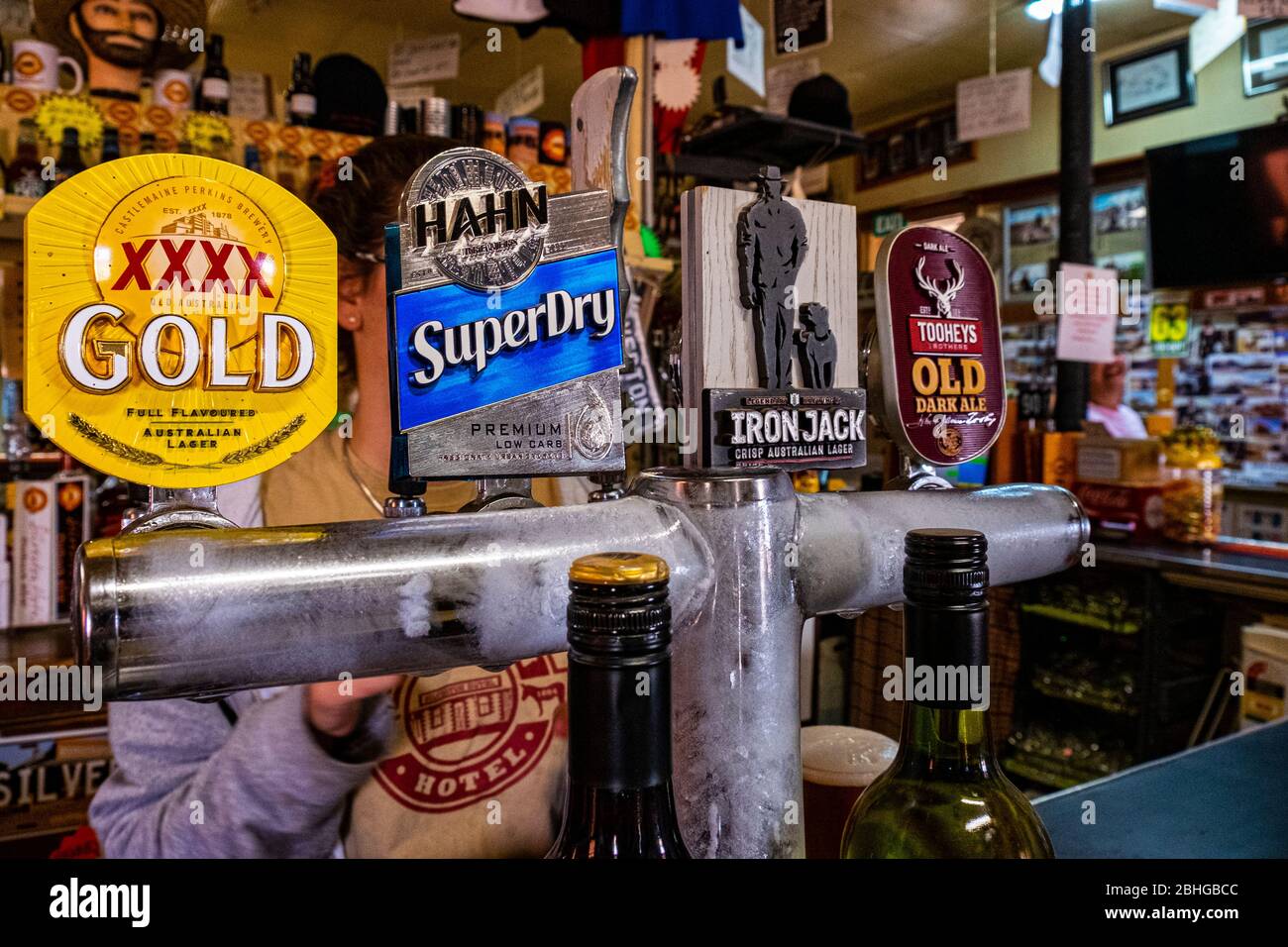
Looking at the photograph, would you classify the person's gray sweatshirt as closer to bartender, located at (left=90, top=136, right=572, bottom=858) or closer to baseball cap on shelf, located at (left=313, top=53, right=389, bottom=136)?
bartender, located at (left=90, top=136, right=572, bottom=858)

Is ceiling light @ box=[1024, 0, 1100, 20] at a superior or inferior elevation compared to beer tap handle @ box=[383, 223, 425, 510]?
superior

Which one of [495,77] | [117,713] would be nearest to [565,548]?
[117,713]

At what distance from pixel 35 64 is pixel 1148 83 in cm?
585

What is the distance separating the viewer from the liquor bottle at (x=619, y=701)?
0.32 m

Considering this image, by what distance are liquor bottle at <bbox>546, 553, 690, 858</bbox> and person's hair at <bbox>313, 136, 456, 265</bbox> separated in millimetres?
789

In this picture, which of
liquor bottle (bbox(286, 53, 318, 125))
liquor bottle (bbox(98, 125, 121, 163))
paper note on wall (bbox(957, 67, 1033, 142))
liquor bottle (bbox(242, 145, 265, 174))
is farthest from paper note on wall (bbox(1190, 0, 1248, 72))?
liquor bottle (bbox(98, 125, 121, 163))

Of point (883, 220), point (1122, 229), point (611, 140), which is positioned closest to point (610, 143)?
point (611, 140)

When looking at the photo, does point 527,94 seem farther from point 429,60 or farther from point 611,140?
point 611,140

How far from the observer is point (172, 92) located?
280 centimetres

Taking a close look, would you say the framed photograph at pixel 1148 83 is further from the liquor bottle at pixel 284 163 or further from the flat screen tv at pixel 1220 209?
the liquor bottle at pixel 284 163

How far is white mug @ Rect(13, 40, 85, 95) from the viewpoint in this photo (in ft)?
8.55

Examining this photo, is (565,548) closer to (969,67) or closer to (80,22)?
(80,22)

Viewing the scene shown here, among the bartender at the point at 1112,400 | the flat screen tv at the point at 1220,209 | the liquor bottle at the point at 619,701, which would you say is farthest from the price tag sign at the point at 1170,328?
the liquor bottle at the point at 619,701

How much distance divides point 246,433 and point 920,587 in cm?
32
